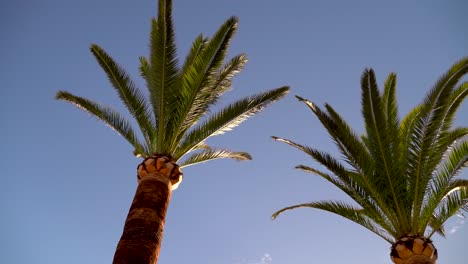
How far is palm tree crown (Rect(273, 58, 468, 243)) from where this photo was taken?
28.9 ft

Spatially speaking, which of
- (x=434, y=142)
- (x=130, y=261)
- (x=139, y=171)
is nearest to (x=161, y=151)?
(x=139, y=171)

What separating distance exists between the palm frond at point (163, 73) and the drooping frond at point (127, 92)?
A: 28cm

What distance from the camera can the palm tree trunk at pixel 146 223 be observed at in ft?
20.9

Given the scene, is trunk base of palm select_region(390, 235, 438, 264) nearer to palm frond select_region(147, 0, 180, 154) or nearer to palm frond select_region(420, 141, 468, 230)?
palm frond select_region(420, 141, 468, 230)

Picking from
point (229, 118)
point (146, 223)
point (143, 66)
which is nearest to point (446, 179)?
point (229, 118)

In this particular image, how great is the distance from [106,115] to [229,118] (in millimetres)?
2917

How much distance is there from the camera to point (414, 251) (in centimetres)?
798

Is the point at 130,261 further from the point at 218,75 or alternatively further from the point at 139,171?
the point at 218,75

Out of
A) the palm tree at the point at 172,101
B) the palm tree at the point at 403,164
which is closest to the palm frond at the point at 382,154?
the palm tree at the point at 403,164

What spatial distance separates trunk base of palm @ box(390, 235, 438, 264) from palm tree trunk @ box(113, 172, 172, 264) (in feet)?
15.0

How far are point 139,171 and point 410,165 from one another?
5776 millimetres

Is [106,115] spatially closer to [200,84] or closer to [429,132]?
[200,84]

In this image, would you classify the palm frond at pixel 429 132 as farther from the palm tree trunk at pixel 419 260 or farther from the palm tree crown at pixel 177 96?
the palm tree crown at pixel 177 96

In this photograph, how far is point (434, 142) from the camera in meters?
9.14
